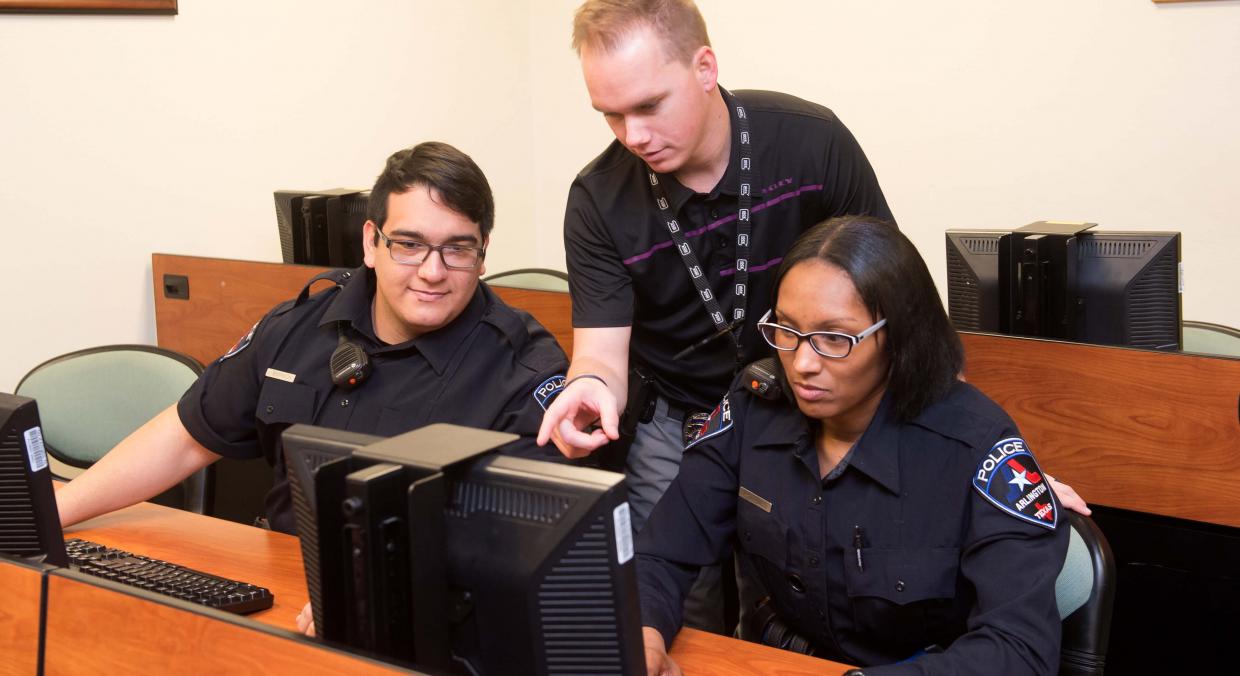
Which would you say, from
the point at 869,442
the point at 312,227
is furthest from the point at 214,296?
the point at 869,442

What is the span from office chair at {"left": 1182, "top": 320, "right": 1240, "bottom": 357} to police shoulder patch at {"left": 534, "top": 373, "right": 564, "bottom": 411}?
1.48 meters

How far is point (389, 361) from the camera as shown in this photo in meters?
1.98

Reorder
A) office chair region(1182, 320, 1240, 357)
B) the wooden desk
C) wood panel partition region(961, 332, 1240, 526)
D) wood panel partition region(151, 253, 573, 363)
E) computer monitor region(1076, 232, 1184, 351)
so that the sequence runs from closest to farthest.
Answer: the wooden desk, wood panel partition region(961, 332, 1240, 526), computer monitor region(1076, 232, 1184, 351), office chair region(1182, 320, 1240, 357), wood panel partition region(151, 253, 573, 363)

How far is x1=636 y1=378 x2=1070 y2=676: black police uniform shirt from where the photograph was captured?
137 cm

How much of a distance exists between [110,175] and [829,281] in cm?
246

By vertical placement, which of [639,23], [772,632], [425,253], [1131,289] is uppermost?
[639,23]

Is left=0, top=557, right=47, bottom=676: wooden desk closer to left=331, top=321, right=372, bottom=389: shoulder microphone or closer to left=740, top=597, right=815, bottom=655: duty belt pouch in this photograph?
left=331, top=321, right=372, bottom=389: shoulder microphone

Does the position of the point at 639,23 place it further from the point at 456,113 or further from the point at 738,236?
the point at 456,113

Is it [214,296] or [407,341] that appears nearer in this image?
[407,341]

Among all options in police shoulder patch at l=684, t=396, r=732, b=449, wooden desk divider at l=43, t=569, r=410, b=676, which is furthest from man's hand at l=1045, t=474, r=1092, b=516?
wooden desk divider at l=43, t=569, r=410, b=676

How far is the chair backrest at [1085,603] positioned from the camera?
→ 1418 mm

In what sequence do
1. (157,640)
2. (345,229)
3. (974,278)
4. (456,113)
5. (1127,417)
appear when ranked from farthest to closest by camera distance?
(456,113), (345,229), (974,278), (1127,417), (157,640)

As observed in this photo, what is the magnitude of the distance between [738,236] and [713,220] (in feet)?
0.18

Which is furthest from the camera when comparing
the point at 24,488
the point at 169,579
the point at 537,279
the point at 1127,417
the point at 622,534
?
the point at 537,279
